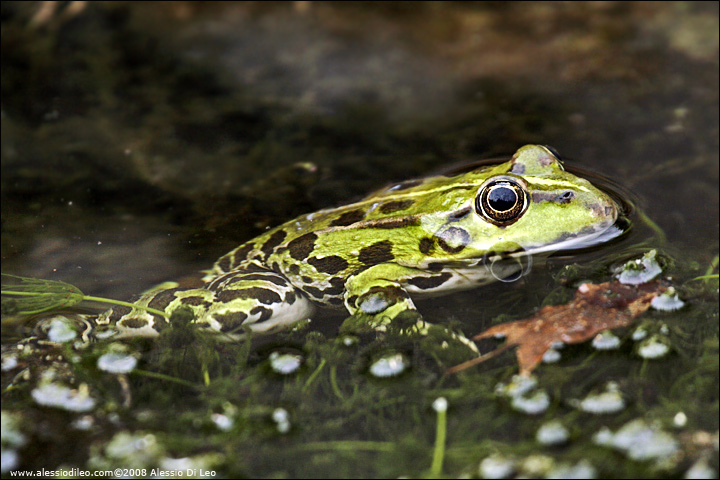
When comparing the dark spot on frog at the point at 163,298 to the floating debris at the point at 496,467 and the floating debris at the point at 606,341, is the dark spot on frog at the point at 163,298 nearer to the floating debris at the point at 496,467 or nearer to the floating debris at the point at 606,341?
the floating debris at the point at 496,467

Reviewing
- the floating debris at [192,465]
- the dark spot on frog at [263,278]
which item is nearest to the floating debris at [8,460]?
the floating debris at [192,465]

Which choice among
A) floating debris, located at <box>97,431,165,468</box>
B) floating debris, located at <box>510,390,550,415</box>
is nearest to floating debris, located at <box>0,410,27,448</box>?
floating debris, located at <box>97,431,165,468</box>

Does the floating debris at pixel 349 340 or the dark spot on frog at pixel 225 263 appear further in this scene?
the dark spot on frog at pixel 225 263

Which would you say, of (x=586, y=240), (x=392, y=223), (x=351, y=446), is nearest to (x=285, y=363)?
(x=351, y=446)

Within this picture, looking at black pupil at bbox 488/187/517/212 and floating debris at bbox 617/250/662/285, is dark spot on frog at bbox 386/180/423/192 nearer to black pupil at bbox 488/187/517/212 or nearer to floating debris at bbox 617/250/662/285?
black pupil at bbox 488/187/517/212

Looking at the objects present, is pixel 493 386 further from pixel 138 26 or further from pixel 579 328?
pixel 138 26

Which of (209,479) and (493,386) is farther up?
(493,386)

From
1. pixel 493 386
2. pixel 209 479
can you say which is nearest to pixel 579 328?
pixel 493 386
